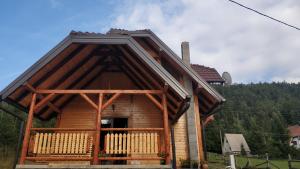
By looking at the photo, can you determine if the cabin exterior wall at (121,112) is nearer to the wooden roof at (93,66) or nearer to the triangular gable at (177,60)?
the wooden roof at (93,66)

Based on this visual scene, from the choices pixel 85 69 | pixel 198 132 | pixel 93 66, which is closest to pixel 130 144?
pixel 198 132

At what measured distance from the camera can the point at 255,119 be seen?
3182 inches

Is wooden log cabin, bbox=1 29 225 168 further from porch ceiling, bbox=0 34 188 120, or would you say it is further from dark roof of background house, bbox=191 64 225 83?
dark roof of background house, bbox=191 64 225 83

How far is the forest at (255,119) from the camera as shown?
43.9 meters

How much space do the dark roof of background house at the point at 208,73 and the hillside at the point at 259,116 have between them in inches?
75.1

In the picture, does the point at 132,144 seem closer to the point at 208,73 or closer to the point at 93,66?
the point at 93,66

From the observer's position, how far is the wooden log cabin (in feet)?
26.8

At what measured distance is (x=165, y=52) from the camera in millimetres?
11562

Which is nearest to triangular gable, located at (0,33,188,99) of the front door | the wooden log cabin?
the wooden log cabin

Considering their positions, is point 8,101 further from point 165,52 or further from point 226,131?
point 226,131

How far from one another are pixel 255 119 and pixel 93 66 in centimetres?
7903

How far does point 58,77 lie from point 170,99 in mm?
4306

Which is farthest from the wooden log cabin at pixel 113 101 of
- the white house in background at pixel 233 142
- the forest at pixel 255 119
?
the white house in background at pixel 233 142

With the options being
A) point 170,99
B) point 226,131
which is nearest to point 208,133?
point 226,131
